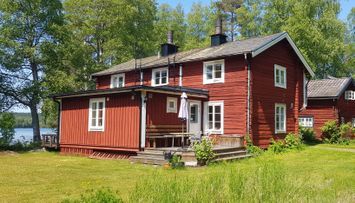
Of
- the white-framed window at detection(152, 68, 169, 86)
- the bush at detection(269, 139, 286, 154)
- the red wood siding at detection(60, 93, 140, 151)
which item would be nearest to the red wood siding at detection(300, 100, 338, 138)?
the bush at detection(269, 139, 286, 154)

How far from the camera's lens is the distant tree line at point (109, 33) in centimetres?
2744

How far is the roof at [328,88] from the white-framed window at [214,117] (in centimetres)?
1113

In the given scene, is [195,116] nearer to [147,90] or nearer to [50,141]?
[147,90]

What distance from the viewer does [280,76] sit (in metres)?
21.2

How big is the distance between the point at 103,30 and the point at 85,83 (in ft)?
19.6

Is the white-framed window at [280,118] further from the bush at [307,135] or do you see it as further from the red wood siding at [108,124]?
the red wood siding at [108,124]

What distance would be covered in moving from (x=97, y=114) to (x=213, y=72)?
20.8ft

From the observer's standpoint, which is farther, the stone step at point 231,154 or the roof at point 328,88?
the roof at point 328,88

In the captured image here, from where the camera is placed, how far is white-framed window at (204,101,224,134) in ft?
63.2

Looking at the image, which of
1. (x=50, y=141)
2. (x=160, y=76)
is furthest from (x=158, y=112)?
(x=50, y=141)

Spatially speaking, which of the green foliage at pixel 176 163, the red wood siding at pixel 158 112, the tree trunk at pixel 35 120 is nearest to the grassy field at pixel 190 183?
the green foliage at pixel 176 163

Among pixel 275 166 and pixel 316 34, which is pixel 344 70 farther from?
pixel 275 166

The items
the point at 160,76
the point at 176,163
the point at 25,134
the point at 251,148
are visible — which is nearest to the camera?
the point at 176,163

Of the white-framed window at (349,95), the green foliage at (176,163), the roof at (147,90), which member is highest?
the white-framed window at (349,95)
